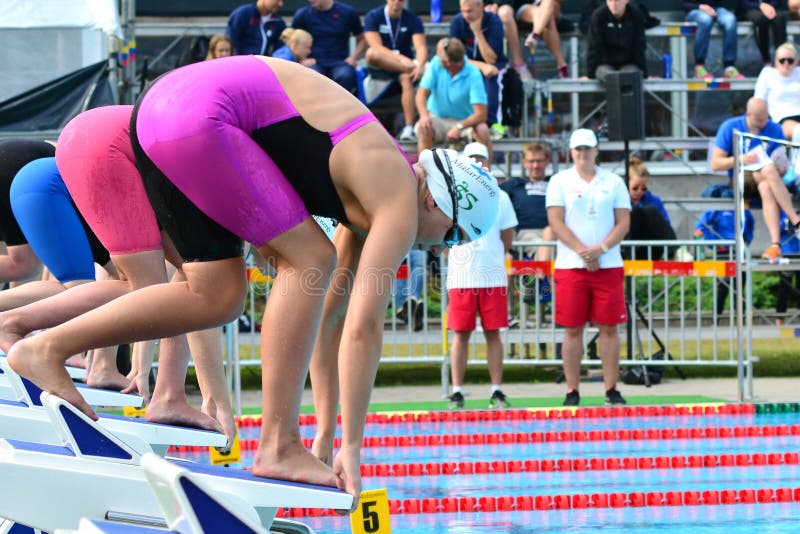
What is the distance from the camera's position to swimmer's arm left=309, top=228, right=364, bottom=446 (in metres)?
4.23

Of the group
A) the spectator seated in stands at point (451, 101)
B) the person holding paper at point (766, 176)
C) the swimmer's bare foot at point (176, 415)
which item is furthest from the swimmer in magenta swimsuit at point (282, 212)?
the spectator seated in stands at point (451, 101)

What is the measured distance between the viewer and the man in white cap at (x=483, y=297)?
9625 mm

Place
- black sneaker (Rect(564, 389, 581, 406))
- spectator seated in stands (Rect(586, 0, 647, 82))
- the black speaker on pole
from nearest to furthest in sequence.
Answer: black sneaker (Rect(564, 389, 581, 406)) → the black speaker on pole → spectator seated in stands (Rect(586, 0, 647, 82))

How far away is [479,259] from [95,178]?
17.0 ft

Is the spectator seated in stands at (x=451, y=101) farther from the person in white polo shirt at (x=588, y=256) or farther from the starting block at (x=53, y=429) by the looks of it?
the starting block at (x=53, y=429)

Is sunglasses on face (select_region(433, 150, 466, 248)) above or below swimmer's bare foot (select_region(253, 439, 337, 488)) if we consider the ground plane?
above

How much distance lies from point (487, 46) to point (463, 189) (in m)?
9.09

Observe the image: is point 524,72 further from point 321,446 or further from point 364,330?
point 364,330

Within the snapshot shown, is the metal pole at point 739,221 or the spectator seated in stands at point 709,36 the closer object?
the metal pole at point 739,221

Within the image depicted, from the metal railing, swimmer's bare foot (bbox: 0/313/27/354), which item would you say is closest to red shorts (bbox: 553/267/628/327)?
the metal railing

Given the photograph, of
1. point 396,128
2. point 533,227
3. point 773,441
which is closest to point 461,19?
point 396,128

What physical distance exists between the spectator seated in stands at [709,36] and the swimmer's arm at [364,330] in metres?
11.6

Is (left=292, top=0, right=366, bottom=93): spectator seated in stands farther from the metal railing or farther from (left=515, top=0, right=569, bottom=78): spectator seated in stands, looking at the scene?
the metal railing

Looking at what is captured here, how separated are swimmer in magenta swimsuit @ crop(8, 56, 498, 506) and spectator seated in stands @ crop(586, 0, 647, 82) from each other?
9.60 meters
